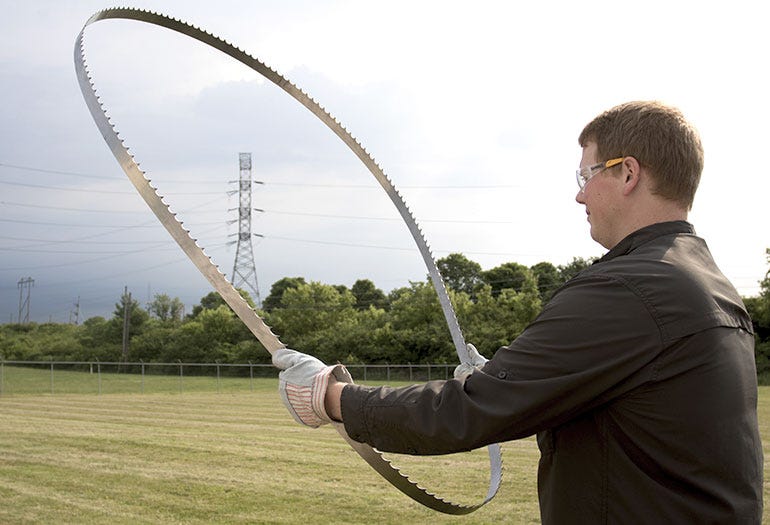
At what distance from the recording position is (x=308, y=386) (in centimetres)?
277

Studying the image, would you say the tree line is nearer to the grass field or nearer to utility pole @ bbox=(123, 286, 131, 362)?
utility pole @ bbox=(123, 286, 131, 362)

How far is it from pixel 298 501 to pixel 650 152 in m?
10.1

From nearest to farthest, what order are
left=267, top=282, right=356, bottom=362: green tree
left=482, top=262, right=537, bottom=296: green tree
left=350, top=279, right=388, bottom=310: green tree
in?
left=267, top=282, right=356, bottom=362: green tree → left=482, top=262, right=537, bottom=296: green tree → left=350, top=279, right=388, bottom=310: green tree

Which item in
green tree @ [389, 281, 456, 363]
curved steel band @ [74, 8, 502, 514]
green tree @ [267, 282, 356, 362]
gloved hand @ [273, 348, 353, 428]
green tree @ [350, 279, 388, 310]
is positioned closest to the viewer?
gloved hand @ [273, 348, 353, 428]

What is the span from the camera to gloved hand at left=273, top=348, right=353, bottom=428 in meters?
2.74

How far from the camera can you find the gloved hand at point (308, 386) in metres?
2.74

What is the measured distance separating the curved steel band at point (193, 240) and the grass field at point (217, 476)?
17.9ft

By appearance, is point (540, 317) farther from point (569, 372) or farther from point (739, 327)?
→ point (739, 327)

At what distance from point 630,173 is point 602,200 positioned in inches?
5.9

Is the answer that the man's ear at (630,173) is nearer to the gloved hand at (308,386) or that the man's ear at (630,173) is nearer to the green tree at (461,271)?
the gloved hand at (308,386)

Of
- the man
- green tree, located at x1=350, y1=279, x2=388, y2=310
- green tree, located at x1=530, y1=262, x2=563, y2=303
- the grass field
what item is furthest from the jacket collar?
green tree, located at x1=350, y1=279, x2=388, y2=310

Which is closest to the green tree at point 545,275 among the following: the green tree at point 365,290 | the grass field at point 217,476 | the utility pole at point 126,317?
the green tree at point 365,290

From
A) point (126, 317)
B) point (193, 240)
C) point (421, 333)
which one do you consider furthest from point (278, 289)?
point (193, 240)

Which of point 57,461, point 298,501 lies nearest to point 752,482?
point 298,501
